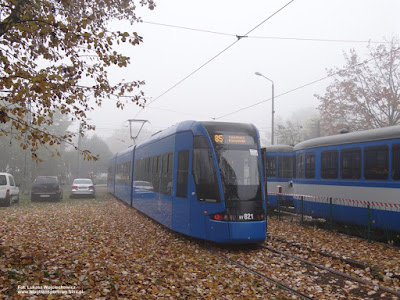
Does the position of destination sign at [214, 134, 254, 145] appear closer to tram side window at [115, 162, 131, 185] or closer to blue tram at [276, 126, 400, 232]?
blue tram at [276, 126, 400, 232]

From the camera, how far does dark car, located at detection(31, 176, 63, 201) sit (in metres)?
23.1

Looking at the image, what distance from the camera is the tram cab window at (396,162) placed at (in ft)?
33.4

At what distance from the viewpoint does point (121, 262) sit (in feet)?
25.2

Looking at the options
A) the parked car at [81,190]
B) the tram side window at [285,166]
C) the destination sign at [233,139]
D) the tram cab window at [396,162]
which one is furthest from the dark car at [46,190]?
the tram cab window at [396,162]

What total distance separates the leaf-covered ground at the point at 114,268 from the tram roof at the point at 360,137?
6.18m

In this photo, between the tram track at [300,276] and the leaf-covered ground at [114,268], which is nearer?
the leaf-covered ground at [114,268]

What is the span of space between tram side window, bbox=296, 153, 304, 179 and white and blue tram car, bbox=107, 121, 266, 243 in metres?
5.95

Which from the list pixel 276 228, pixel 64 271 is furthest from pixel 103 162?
pixel 64 271

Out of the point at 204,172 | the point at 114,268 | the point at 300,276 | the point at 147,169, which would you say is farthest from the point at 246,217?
the point at 147,169

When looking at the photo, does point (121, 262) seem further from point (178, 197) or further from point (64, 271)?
point (178, 197)

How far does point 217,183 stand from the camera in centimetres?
905

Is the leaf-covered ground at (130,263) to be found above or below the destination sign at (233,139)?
below

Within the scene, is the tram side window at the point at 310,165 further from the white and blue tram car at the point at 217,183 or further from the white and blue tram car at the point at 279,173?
the white and blue tram car at the point at 217,183

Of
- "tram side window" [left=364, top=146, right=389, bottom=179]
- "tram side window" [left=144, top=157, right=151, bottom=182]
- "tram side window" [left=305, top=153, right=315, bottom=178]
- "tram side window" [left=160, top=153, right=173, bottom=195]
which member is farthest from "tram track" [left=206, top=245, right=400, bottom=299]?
"tram side window" [left=305, top=153, right=315, bottom=178]
